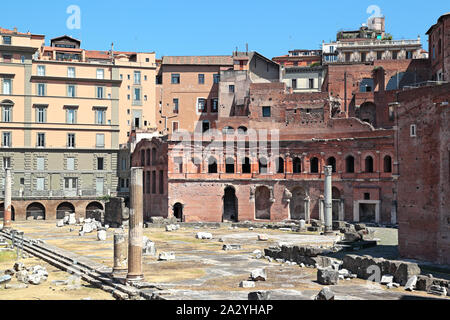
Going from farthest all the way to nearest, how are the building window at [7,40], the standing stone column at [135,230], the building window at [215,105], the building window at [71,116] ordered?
the building window at [215,105] < the building window at [71,116] < the building window at [7,40] < the standing stone column at [135,230]

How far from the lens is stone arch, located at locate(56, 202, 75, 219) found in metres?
55.7

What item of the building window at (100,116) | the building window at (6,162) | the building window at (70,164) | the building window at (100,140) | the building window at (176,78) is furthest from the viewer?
the building window at (176,78)

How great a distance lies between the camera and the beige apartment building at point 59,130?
55.4 m

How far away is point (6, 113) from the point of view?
55531 mm

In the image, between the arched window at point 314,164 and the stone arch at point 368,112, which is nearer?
the arched window at point 314,164

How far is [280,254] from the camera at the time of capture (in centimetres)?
2777

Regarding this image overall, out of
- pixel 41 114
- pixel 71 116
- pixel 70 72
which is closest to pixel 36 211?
pixel 41 114

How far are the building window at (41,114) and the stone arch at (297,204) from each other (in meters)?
25.8

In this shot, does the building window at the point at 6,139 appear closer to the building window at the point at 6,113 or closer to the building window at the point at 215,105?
the building window at the point at 6,113

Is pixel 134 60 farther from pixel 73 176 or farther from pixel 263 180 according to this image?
pixel 263 180

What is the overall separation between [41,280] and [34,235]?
19214mm

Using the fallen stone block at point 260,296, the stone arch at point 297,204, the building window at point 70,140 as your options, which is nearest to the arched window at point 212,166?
the stone arch at point 297,204

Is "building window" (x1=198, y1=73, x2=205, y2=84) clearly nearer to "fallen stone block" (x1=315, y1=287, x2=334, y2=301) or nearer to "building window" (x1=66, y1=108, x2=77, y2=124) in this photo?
"building window" (x1=66, y1=108, x2=77, y2=124)
